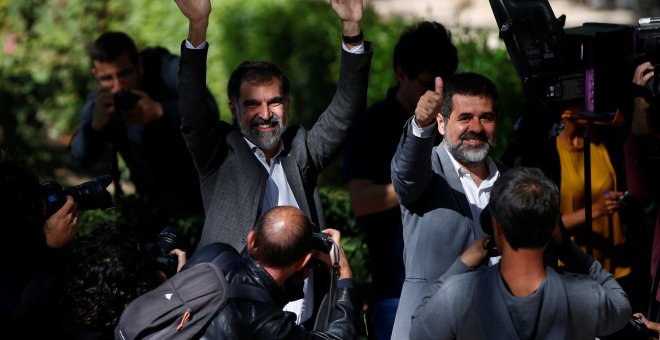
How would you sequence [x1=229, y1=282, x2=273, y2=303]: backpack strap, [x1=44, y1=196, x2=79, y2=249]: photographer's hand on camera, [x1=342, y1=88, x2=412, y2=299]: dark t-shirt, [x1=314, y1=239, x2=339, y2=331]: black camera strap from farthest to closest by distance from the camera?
1. [x1=342, y1=88, x2=412, y2=299]: dark t-shirt
2. [x1=44, y1=196, x2=79, y2=249]: photographer's hand on camera
3. [x1=314, y1=239, x2=339, y2=331]: black camera strap
4. [x1=229, y1=282, x2=273, y2=303]: backpack strap

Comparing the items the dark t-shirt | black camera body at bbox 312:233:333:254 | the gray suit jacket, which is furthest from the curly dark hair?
the dark t-shirt

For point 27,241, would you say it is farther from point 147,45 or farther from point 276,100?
point 147,45

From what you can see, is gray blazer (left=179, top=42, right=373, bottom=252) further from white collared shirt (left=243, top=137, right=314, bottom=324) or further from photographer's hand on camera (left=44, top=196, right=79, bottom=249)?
photographer's hand on camera (left=44, top=196, right=79, bottom=249)

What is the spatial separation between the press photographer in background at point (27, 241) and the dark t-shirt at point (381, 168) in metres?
1.39

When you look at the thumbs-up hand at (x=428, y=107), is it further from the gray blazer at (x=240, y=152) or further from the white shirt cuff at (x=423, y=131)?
the gray blazer at (x=240, y=152)

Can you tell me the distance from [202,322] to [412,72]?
2071mm

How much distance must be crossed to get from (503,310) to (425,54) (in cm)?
203

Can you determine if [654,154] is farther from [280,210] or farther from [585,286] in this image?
[280,210]

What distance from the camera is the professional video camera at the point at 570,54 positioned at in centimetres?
461

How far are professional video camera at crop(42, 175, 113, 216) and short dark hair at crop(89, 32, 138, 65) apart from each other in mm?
1912

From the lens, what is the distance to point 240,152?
14.6ft

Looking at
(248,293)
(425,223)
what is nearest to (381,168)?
(425,223)

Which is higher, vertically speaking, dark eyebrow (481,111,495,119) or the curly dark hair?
dark eyebrow (481,111,495,119)

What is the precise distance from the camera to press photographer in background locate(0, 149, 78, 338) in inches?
155
